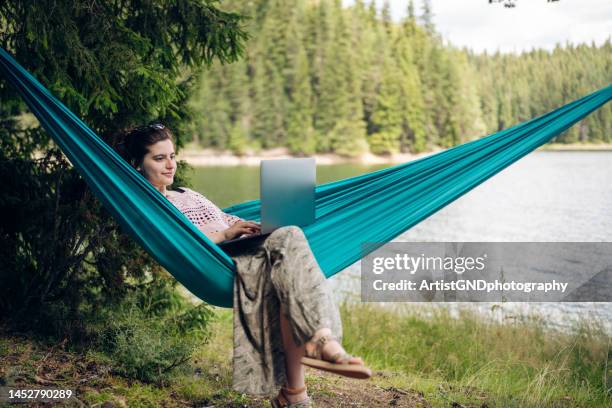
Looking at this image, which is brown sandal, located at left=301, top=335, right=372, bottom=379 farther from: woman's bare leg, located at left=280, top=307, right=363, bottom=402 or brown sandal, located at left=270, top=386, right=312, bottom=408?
brown sandal, located at left=270, top=386, right=312, bottom=408

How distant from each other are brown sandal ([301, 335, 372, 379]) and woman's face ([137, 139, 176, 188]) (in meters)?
0.83

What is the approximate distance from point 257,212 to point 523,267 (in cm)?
524

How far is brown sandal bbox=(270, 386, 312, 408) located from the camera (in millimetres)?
1986

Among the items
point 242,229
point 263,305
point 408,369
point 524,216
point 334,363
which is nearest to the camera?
point 334,363

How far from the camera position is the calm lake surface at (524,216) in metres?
5.07

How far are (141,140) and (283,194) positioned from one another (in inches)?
21.8

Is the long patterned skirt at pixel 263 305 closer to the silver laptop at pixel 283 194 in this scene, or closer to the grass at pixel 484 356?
the silver laptop at pixel 283 194

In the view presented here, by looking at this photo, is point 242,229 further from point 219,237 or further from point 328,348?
point 328,348

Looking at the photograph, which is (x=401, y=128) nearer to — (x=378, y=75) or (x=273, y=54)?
(x=378, y=75)

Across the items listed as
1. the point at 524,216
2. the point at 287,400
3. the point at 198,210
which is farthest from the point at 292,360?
the point at 524,216

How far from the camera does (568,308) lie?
5.24m

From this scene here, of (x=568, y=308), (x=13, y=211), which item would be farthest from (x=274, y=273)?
(x=568, y=308)

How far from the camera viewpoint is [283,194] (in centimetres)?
204

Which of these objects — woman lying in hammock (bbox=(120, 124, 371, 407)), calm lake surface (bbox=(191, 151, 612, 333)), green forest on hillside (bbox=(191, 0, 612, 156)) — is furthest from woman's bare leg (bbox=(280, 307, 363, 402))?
green forest on hillside (bbox=(191, 0, 612, 156))
